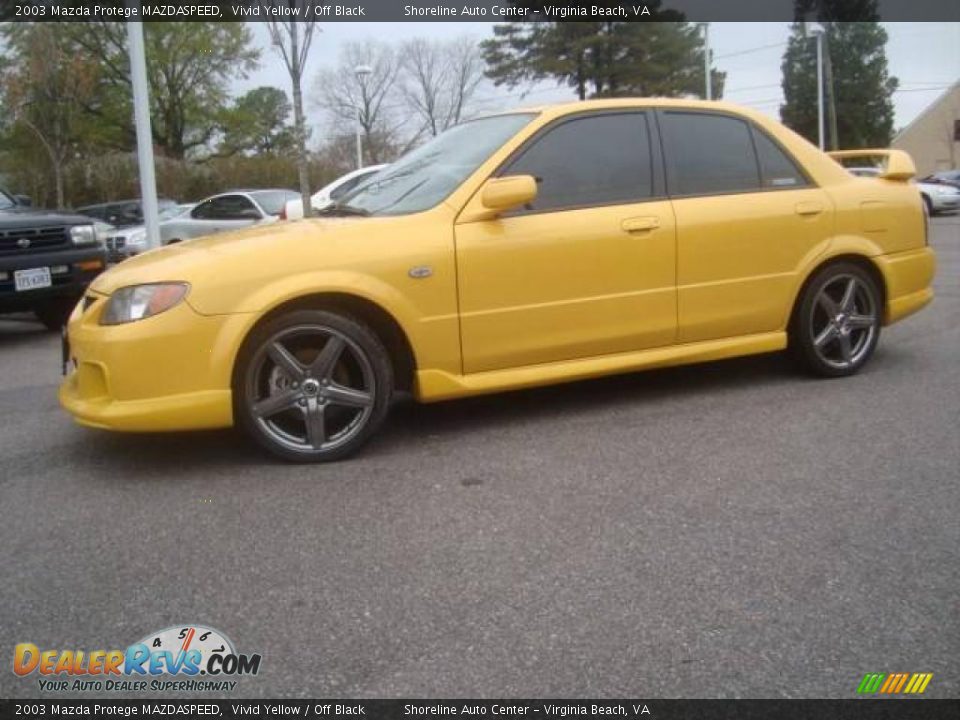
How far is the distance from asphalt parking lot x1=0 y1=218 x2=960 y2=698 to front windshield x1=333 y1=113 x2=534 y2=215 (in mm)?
1112

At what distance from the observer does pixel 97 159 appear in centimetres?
3100

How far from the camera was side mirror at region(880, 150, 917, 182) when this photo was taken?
5.41 m

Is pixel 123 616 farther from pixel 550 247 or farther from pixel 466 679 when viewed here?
pixel 550 247

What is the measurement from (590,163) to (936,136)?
65.3 m

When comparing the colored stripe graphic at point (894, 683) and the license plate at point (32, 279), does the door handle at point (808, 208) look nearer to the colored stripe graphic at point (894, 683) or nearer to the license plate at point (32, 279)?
the colored stripe graphic at point (894, 683)

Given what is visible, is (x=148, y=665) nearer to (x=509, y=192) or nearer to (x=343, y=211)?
(x=509, y=192)

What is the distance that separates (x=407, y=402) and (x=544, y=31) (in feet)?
95.8

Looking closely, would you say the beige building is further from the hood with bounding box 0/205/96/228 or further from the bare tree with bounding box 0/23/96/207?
the hood with bounding box 0/205/96/228

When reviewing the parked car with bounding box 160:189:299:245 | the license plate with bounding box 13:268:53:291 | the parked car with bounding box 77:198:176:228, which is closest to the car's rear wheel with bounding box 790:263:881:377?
the license plate with bounding box 13:268:53:291

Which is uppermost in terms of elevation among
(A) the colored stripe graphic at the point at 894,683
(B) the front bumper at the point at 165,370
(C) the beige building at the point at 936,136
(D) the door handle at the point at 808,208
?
(C) the beige building at the point at 936,136

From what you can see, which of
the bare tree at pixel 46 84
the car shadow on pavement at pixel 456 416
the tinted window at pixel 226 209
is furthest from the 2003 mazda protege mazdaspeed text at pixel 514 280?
Answer: the bare tree at pixel 46 84

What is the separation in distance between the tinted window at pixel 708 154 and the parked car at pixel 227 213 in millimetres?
8541

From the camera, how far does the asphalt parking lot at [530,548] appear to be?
2344 mm

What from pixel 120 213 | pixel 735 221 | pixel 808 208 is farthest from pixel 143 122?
pixel 120 213
